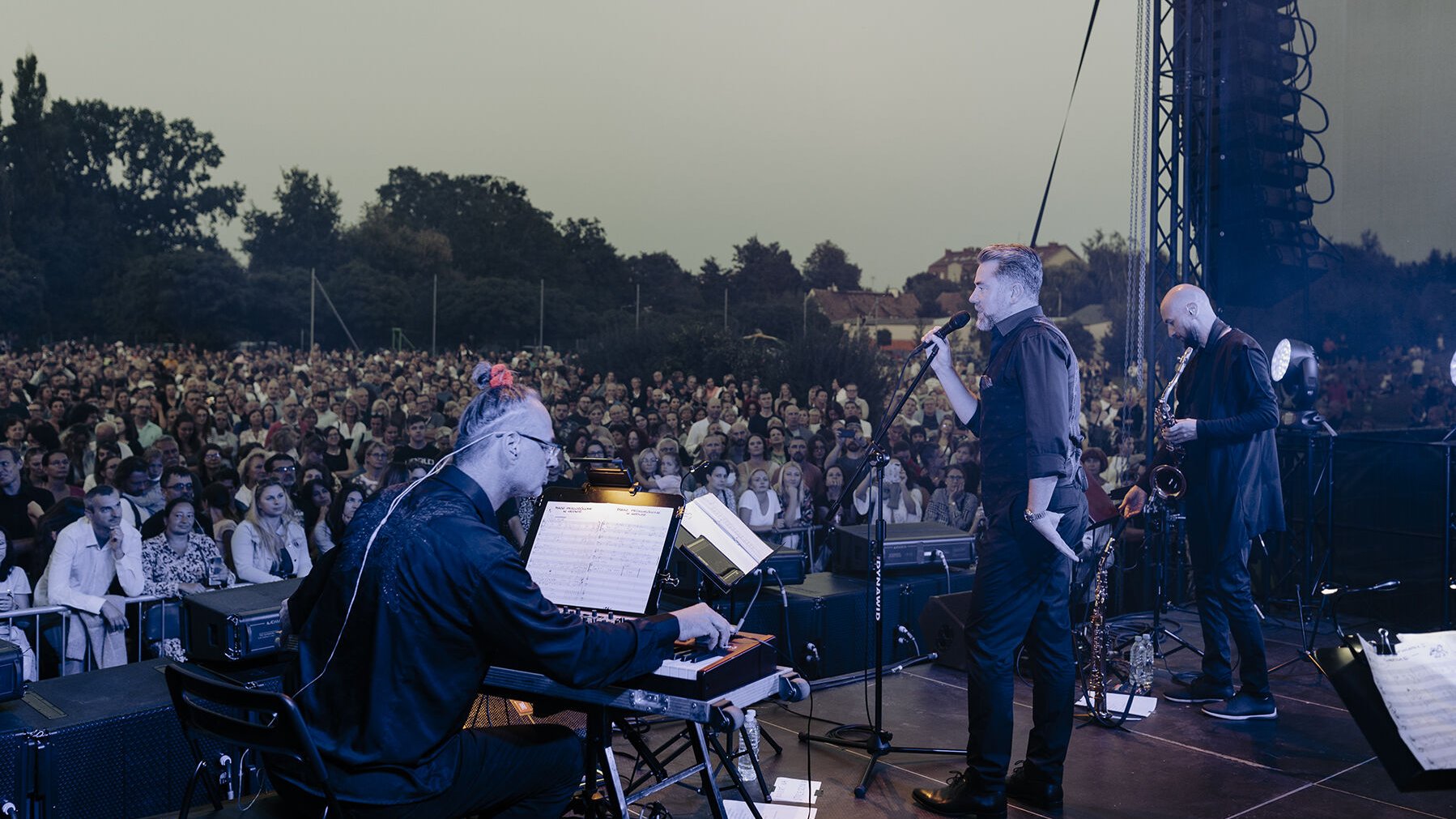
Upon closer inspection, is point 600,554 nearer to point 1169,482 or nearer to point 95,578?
point 1169,482

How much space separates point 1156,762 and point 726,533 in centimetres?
167

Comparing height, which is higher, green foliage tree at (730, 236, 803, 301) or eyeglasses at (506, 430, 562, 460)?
green foliage tree at (730, 236, 803, 301)

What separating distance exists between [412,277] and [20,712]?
22606 mm

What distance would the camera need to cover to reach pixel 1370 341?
826 centimetres

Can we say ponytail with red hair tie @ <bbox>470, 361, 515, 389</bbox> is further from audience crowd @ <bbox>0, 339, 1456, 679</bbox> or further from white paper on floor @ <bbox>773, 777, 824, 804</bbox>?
white paper on floor @ <bbox>773, 777, 824, 804</bbox>

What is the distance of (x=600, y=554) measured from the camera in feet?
9.14

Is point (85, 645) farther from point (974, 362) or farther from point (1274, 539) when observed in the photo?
point (974, 362)

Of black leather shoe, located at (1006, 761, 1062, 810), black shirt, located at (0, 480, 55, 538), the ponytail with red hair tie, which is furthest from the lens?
black shirt, located at (0, 480, 55, 538)

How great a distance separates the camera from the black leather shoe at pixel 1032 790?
3178 millimetres

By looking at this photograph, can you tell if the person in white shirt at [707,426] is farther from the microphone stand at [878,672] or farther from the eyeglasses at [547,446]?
the eyeglasses at [547,446]

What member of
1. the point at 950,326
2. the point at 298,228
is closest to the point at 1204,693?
the point at 950,326

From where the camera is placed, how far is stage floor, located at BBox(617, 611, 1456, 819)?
3242mm

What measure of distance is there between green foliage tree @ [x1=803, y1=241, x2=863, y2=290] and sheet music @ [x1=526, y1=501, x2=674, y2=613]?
62.8ft

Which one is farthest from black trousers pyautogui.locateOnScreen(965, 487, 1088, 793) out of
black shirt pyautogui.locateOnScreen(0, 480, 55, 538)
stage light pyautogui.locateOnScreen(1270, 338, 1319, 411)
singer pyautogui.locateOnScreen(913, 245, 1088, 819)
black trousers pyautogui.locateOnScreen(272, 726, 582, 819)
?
black shirt pyautogui.locateOnScreen(0, 480, 55, 538)
